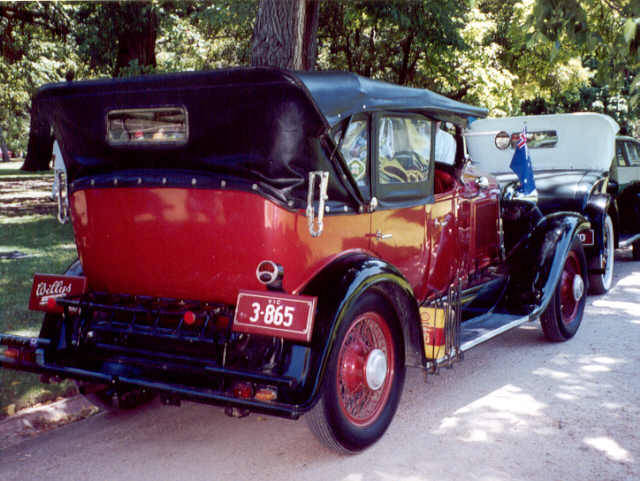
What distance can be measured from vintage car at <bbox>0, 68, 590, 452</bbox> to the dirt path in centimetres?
27

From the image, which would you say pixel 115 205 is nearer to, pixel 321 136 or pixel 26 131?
pixel 321 136

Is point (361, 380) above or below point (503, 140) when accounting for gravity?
below

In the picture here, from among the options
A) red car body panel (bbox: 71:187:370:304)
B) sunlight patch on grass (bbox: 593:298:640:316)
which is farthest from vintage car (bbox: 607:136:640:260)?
red car body panel (bbox: 71:187:370:304)

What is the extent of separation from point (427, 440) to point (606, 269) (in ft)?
17.4

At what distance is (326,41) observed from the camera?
635 inches

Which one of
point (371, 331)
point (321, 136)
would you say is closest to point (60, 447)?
point (371, 331)

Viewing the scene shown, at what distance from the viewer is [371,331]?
4.12 m

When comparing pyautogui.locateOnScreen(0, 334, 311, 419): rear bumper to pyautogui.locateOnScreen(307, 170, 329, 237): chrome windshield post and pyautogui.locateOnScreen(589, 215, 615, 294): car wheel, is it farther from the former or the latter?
pyautogui.locateOnScreen(589, 215, 615, 294): car wheel

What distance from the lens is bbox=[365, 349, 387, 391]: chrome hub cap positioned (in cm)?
398

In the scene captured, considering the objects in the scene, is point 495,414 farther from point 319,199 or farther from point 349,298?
point 319,199

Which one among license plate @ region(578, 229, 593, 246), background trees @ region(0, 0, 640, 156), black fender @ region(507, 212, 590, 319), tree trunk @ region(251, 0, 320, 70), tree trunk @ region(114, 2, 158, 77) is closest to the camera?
black fender @ region(507, 212, 590, 319)

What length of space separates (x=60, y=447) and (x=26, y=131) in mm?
62652

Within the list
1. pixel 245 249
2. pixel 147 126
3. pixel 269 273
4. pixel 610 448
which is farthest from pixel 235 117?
pixel 610 448

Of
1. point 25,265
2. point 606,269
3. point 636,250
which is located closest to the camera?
point 606,269
